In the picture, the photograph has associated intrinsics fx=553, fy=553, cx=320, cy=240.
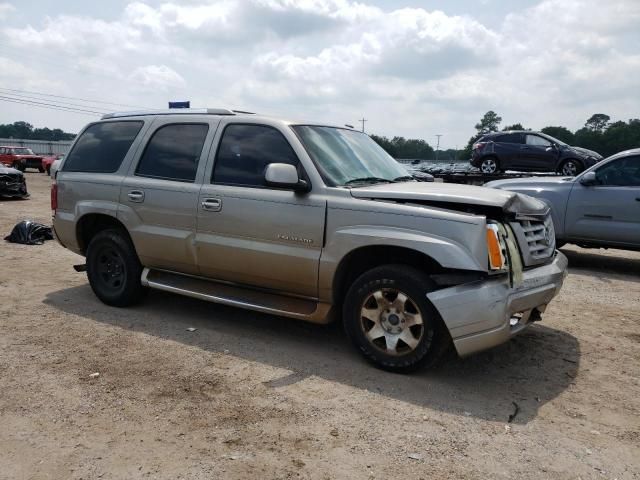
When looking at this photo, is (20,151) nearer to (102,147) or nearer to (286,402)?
(102,147)

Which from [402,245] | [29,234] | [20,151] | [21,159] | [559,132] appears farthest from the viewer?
[559,132]

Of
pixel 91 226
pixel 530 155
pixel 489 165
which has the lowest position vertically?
pixel 91 226

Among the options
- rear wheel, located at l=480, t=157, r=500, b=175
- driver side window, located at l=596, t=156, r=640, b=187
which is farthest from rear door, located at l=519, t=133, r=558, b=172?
driver side window, located at l=596, t=156, r=640, b=187

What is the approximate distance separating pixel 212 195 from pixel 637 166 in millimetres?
6437

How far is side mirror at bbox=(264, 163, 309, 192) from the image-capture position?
4.18m

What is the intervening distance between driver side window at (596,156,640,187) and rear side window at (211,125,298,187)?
19.0ft

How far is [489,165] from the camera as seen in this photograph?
49.8ft

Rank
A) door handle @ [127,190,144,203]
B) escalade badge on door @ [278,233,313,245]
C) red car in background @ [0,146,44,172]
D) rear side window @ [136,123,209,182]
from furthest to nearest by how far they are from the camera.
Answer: red car in background @ [0,146,44,172], door handle @ [127,190,144,203], rear side window @ [136,123,209,182], escalade badge on door @ [278,233,313,245]

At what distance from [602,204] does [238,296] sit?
19.6 feet

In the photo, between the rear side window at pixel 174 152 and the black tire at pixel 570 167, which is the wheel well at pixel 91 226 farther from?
the black tire at pixel 570 167

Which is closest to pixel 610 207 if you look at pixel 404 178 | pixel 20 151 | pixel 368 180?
pixel 404 178

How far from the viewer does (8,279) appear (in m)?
6.90

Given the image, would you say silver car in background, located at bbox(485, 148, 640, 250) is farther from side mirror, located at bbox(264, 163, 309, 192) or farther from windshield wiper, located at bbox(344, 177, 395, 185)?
side mirror, located at bbox(264, 163, 309, 192)

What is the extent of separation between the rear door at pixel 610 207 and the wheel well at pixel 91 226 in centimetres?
645
